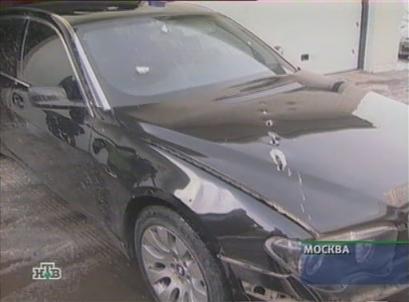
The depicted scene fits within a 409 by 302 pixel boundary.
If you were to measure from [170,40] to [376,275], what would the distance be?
5.85 feet

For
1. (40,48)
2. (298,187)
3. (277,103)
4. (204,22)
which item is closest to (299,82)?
(277,103)

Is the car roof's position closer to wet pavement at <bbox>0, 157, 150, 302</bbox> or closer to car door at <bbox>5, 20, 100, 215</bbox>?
car door at <bbox>5, 20, 100, 215</bbox>

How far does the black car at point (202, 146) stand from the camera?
7.09ft

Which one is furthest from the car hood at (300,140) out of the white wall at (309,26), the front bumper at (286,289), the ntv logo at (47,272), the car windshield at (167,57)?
the ntv logo at (47,272)

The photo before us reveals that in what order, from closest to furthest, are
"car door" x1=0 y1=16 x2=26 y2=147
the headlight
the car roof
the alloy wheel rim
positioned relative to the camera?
the headlight < the alloy wheel rim < the car roof < "car door" x1=0 y1=16 x2=26 y2=147

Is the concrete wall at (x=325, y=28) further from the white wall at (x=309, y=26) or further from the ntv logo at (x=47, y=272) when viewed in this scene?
the ntv logo at (x=47, y=272)

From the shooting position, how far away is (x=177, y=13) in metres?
3.43

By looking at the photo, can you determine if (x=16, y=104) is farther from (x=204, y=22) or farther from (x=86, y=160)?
(x=204, y=22)

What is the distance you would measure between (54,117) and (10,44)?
3.46 ft

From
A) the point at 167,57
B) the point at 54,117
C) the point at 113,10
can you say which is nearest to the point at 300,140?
the point at 167,57

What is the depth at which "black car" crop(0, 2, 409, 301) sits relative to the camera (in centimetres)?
216

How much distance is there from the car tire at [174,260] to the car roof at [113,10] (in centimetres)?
131

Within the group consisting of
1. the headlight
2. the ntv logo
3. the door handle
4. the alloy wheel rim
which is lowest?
the ntv logo

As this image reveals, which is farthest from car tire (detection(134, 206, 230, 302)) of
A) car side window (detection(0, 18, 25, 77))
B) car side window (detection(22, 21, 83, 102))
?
car side window (detection(0, 18, 25, 77))
